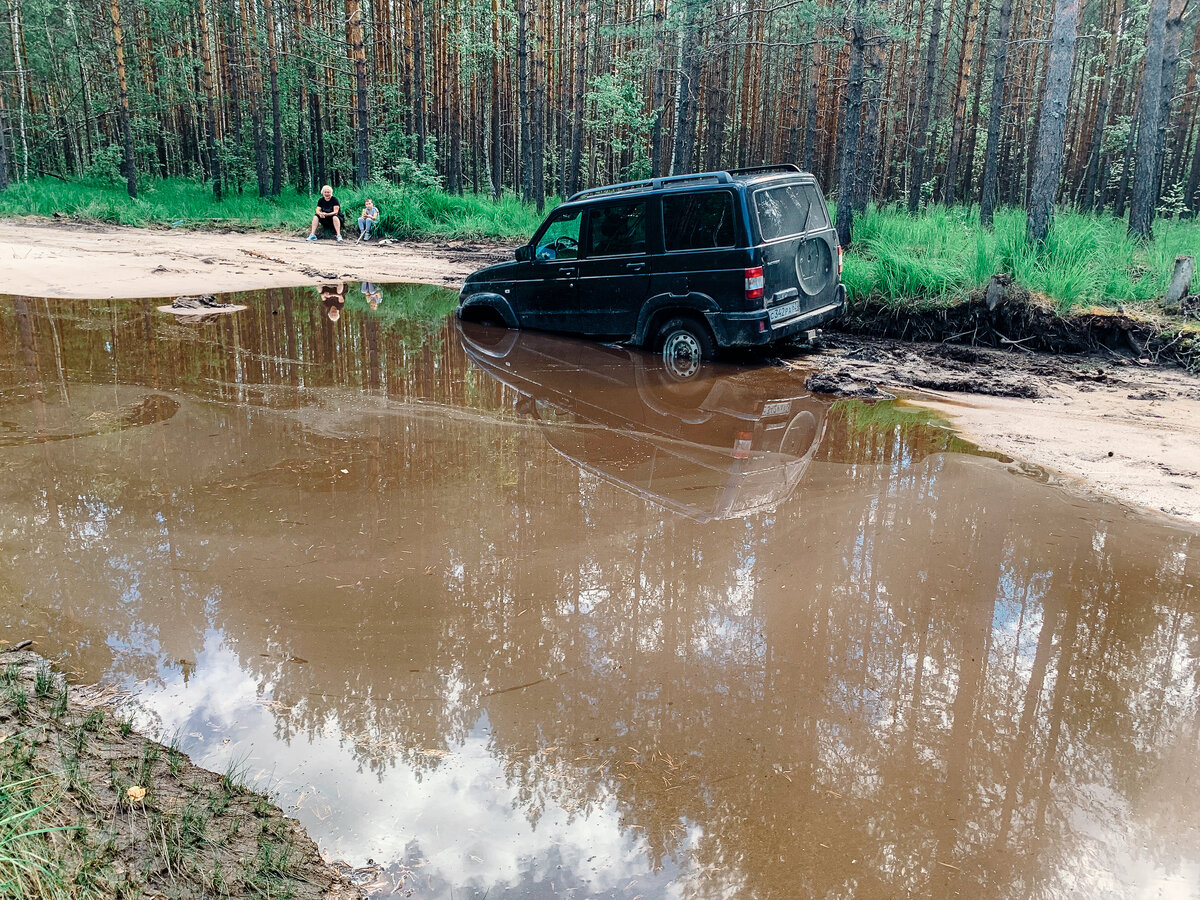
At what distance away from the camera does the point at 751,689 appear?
3734mm

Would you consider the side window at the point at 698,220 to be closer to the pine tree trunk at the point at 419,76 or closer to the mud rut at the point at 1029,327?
the mud rut at the point at 1029,327

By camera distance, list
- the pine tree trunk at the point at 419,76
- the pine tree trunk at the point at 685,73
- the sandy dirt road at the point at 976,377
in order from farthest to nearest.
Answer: the pine tree trunk at the point at 419,76
the pine tree trunk at the point at 685,73
the sandy dirt road at the point at 976,377

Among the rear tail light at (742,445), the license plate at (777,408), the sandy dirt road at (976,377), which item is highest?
the sandy dirt road at (976,377)

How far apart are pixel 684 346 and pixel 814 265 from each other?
5.73 ft

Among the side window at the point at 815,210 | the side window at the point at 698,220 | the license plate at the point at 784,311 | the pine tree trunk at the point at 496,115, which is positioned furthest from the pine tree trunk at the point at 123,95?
the license plate at the point at 784,311

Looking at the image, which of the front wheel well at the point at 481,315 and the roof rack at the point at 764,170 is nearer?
the roof rack at the point at 764,170

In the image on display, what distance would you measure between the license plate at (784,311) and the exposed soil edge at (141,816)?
7.24 m

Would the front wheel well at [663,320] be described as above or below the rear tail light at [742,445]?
above

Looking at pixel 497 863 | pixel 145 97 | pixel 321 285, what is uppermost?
pixel 145 97

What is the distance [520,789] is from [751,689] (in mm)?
1170

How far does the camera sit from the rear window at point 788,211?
28.8ft

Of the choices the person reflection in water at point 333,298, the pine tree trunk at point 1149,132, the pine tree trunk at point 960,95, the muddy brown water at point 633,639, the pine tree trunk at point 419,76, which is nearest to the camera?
the muddy brown water at point 633,639

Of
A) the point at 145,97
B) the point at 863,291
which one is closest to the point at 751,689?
the point at 863,291

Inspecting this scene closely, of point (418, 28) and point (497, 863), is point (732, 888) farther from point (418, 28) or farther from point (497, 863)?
point (418, 28)
